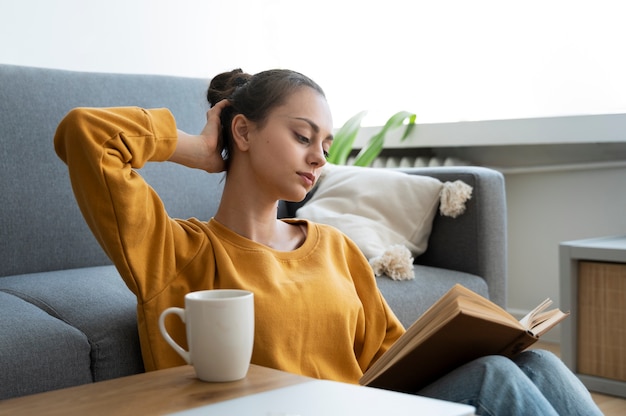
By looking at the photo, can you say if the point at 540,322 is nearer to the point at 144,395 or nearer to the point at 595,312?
the point at 144,395

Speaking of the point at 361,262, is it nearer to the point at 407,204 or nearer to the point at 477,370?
the point at 477,370

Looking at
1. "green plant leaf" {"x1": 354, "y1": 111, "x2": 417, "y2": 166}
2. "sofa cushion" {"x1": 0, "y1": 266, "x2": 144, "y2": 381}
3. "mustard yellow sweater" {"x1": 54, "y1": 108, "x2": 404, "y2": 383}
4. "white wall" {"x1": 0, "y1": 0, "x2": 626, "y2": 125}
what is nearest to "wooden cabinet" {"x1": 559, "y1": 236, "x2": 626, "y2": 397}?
"white wall" {"x1": 0, "y1": 0, "x2": 626, "y2": 125}

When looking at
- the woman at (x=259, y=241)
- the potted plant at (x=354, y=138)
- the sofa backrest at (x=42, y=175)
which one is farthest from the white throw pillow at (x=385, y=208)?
the potted plant at (x=354, y=138)

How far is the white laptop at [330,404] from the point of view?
0.71 metres

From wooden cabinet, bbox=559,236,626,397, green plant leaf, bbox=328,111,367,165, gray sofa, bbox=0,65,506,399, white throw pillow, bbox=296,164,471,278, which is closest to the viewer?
gray sofa, bbox=0,65,506,399

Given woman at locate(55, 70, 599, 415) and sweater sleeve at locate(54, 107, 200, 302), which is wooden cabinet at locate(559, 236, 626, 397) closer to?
woman at locate(55, 70, 599, 415)

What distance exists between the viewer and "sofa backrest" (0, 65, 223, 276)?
66.5 inches

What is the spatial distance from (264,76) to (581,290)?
1307mm

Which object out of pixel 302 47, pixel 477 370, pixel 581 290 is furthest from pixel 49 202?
pixel 302 47

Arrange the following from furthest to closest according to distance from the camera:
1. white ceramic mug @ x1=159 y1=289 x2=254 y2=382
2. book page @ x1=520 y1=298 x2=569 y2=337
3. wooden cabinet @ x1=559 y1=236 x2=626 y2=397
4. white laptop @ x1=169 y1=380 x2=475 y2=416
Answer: wooden cabinet @ x1=559 y1=236 x2=626 y2=397
book page @ x1=520 y1=298 x2=569 y2=337
white ceramic mug @ x1=159 y1=289 x2=254 y2=382
white laptop @ x1=169 y1=380 x2=475 y2=416

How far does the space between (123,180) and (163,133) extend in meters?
0.10

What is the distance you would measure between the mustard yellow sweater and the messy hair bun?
0.17 metres

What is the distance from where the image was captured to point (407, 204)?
6.68ft

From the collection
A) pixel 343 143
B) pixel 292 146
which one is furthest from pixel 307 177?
pixel 343 143
